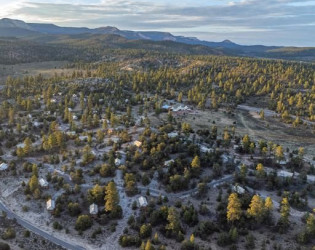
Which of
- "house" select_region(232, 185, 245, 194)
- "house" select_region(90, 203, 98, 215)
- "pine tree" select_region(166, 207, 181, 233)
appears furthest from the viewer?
"house" select_region(232, 185, 245, 194)

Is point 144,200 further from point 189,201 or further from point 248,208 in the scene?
point 248,208

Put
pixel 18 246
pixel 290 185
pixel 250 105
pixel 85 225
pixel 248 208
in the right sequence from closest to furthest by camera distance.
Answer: pixel 18 246 < pixel 85 225 < pixel 248 208 < pixel 290 185 < pixel 250 105

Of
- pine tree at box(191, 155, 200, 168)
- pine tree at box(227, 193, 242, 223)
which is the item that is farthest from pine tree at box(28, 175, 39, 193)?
pine tree at box(227, 193, 242, 223)

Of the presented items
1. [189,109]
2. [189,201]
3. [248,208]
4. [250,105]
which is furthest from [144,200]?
[250,105]

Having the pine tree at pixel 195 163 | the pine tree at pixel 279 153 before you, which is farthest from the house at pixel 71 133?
the pine tree at pixel 279 153

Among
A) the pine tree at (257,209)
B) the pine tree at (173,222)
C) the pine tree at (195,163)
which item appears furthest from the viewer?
the pine tree at (195,163)

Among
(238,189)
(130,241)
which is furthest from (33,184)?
(238,189)

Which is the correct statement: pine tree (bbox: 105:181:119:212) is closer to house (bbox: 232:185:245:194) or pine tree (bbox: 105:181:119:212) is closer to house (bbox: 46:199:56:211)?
house (bbox: 46:199:56:211)

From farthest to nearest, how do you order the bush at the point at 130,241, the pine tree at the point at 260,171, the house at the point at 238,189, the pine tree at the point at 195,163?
the pine tree at the point at 195,163, the pine tree at the point at 260,171, the house at the point at 238,189, the bush at the point at 130,241

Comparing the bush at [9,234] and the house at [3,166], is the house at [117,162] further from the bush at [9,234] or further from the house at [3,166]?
the bush at [9,234]

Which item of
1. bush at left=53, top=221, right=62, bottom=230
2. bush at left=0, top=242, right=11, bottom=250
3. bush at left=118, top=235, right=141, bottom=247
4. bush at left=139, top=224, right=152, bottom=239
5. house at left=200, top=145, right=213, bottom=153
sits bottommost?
bush at left=53, top=221, right=62, bottom=230

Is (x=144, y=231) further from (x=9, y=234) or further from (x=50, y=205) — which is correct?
(x=9, y=234)
